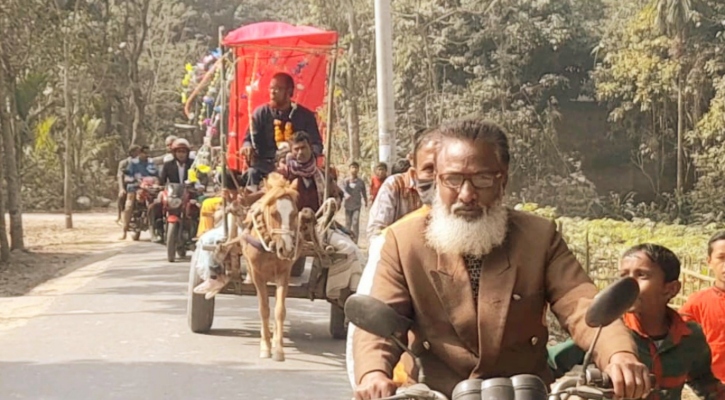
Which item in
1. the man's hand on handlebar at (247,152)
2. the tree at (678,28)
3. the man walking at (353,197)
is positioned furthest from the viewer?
the tree at (678,28)

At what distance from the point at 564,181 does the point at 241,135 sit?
19.7 meters

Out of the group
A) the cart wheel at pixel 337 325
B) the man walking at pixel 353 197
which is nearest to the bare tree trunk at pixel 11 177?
the man walking at pixel 353 197

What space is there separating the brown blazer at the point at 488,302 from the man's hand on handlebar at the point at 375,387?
154 millimetres

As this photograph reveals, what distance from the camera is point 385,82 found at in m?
16.0

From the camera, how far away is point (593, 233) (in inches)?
758

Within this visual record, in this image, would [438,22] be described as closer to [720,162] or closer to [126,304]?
[720,162]

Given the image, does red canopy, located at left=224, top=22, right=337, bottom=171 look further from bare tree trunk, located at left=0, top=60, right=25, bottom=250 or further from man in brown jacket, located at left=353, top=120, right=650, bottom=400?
man in brown jacket, located at left=353, top=120, right=650, bottom=400

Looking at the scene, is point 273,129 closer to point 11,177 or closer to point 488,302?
point 488,302

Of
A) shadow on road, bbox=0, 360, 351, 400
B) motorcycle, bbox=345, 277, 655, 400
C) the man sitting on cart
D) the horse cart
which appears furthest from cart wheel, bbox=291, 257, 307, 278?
motorcycle, bbox=345, 277, 655, 400

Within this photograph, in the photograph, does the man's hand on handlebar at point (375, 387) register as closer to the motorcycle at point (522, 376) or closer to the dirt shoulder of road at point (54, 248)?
the motorcycle at point (522, 376)

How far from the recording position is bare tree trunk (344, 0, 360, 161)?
105 ft

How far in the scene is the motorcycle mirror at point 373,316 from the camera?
3299 mm

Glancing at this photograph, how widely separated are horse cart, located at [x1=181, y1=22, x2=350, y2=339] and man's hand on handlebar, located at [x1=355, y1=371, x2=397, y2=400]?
7.05m

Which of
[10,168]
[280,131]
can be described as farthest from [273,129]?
[10,168]
